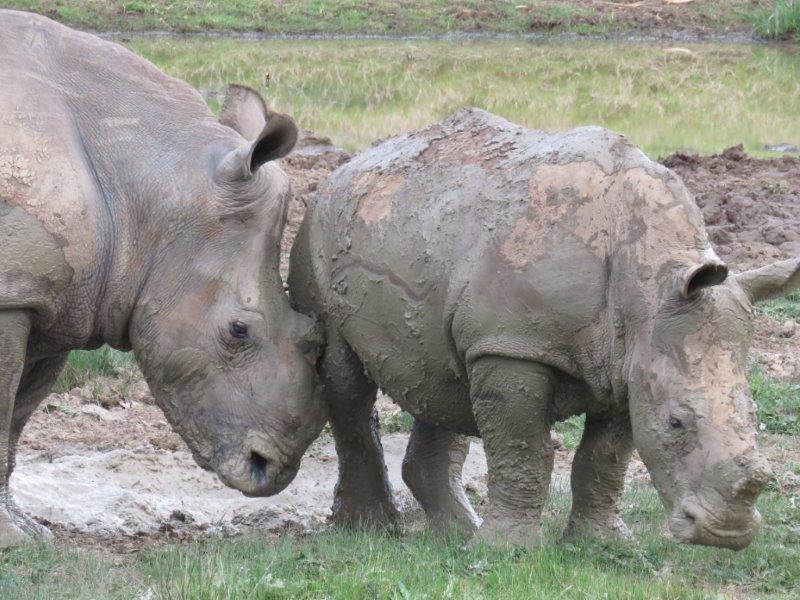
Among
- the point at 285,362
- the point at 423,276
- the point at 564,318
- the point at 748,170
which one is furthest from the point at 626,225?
the point at 748,170

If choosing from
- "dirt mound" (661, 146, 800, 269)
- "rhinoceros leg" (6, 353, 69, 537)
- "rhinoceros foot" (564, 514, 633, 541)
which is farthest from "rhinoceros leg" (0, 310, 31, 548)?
"dirt mound" (661, 146, 800, 269)

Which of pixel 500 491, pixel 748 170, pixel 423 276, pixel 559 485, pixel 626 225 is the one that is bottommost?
pixel 748 170

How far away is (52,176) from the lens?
6.68 m

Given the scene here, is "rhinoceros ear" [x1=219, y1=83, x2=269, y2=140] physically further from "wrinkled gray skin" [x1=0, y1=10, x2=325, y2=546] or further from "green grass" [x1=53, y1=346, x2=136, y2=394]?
"green grass" [x1=53, y1=346, x2=136, y2=394]

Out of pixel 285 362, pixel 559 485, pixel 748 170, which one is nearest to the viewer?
pixel 285 362

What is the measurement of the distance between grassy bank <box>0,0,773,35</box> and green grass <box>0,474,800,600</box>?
24208 mm

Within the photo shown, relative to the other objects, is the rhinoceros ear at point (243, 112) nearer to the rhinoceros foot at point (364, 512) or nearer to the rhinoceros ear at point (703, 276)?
the rhinoceros foot at point (364, 512)

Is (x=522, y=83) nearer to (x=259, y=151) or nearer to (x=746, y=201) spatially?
(x=746, y=201)

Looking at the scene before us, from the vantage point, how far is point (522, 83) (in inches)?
972

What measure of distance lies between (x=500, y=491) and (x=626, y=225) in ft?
4.42

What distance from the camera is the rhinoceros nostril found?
277 inches

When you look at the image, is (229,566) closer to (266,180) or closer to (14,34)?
(266,180)

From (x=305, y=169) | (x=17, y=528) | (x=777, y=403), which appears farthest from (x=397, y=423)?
(x=305, y=169)

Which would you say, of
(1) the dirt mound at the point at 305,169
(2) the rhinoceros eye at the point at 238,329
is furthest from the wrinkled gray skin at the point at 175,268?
(1) the dirt mound at the point at 305,169
